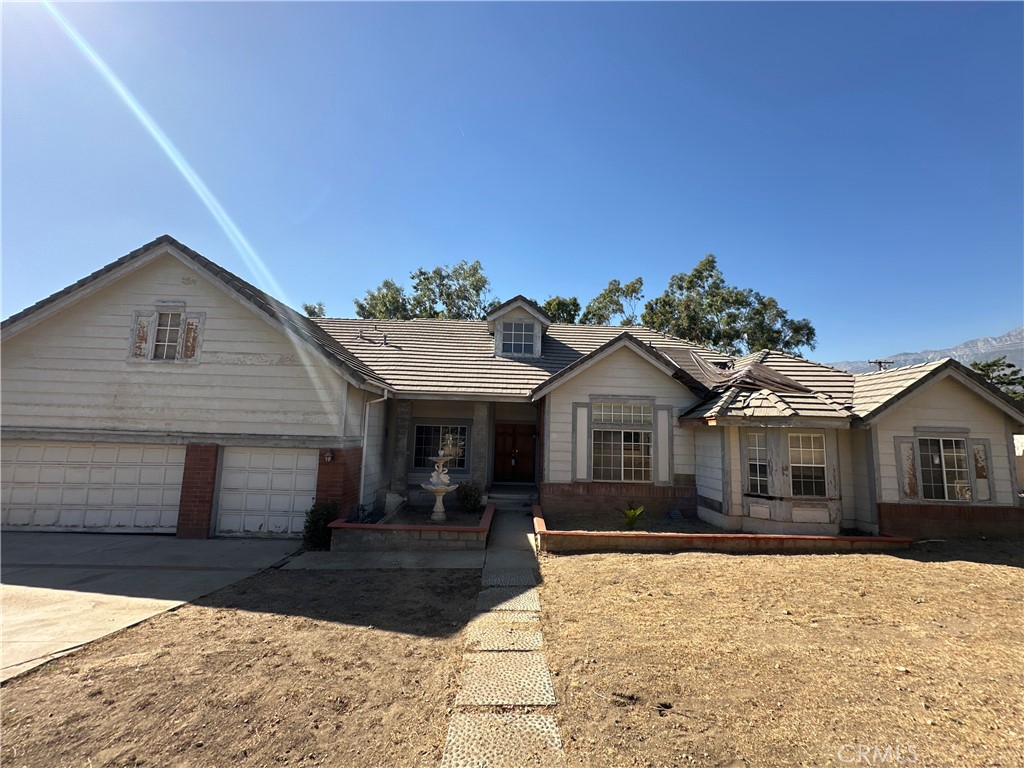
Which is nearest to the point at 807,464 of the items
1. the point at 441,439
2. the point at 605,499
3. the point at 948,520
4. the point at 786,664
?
the point at 948,520

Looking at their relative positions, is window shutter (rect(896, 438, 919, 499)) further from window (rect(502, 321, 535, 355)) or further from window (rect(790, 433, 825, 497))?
window (rect(502, 321, 535, 355))

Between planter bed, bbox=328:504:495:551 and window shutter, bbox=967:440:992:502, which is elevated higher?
window shutter, bbox=967:440:992:502

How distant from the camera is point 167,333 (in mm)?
10258

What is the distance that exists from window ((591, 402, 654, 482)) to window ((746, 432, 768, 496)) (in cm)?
236

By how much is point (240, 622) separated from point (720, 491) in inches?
388

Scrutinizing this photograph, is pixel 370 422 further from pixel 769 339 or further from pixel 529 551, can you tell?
pixel 769 339

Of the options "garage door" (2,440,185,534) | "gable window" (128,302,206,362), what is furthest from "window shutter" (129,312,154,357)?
"garage door" (2,440,185,534)

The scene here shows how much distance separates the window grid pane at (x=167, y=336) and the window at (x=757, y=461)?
14.0 metres

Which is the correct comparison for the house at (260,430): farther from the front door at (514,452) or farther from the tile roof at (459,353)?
the front door at (514,452)

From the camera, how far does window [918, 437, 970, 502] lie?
9.57m

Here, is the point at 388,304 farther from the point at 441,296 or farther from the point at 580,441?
the point at 580,441

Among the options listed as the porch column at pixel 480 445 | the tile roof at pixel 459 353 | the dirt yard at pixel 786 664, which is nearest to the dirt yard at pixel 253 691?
the dirt yard at pixel 786 664

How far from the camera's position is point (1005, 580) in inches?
279

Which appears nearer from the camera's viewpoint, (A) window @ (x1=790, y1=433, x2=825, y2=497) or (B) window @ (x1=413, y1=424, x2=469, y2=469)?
(A) window @ (x1=790, y1=433, x2=825, y2=497)
